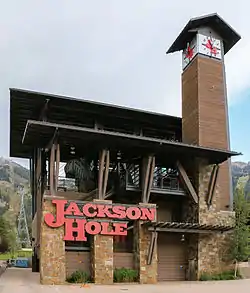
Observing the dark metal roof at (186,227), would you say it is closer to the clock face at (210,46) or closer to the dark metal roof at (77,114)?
the dark metal roof at (77,114)

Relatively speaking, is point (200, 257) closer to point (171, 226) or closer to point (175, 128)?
point (171, 226)

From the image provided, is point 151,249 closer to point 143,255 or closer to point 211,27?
point 143,255

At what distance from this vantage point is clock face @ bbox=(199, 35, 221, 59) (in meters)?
31.7

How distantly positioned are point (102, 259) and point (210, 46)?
685 inches

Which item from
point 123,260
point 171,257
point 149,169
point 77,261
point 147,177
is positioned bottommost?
point 171,257

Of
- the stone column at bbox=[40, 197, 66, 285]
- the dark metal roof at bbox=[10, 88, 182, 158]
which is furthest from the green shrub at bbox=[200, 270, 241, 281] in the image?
the dark metal roof at bbox=[10, 88, 182, 158]

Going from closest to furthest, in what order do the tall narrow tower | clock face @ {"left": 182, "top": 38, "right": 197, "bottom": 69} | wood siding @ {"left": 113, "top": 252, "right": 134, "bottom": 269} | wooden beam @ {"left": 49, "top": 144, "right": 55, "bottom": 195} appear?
1. wooden beam @ {"left": 49, "top": 144, "right": 55, "bottom": 195}
2. wood siding @ {"left": 113, "top": 252, "right": 134, "bottom": 269}
3. the tall narrow tower
4. clock face @ {"left": 182, "top": 38, "right": 197, "bottom": 69}

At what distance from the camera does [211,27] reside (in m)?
32.2

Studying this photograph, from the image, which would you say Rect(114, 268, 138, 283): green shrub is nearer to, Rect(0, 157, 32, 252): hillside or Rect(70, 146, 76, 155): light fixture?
Rect(70, 146, 76, 155): light fixture

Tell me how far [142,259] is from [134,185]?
4.79 meters

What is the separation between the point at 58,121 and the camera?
3088cm

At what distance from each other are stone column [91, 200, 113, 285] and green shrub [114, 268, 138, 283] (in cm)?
71

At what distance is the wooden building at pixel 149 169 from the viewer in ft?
79.8

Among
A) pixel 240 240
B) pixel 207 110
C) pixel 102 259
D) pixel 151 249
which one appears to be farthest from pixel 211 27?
pixel 102 259
